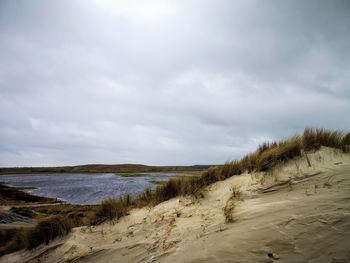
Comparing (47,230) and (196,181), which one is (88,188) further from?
(196,181)

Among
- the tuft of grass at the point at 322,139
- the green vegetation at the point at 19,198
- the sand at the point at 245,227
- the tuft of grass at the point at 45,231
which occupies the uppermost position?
the tuft of grass at the point at 322,139

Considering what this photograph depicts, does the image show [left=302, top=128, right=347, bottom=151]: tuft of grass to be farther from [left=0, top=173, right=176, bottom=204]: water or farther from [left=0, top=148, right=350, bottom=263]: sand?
[left=0, top=173, right=176, bottom=204]: water

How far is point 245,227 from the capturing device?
14.3 ft

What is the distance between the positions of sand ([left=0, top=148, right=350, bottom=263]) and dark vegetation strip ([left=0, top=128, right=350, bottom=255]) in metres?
0.31

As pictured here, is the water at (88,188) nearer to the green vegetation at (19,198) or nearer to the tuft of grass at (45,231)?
the green vegetation at (19,198)

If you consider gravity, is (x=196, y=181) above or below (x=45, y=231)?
above

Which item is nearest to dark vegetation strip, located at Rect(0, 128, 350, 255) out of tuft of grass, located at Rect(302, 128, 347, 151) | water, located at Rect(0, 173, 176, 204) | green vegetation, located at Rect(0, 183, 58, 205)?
tuft of grass, located at Rect(302, 128, 347, 151)

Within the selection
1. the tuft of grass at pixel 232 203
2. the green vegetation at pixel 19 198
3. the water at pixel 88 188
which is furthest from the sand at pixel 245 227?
the green vegetation at pixel 19 198

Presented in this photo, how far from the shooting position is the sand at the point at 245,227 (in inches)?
141

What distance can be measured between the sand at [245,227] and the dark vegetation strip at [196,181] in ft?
1.02

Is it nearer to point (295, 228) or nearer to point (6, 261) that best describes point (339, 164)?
point (295, 228)

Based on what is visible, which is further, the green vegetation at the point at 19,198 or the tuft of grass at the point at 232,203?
the green vegetation at the point at 19,198

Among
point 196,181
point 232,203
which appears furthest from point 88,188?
point 232,203

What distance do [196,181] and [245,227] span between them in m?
3.38
